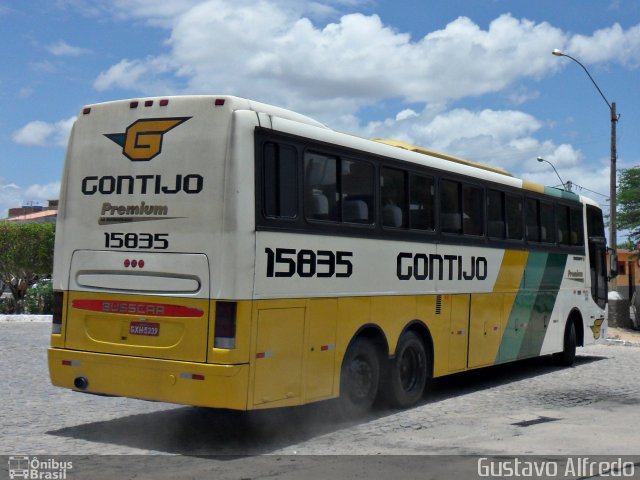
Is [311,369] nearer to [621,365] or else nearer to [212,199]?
[212,199]

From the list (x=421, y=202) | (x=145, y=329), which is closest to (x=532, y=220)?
(x=421, y=202)

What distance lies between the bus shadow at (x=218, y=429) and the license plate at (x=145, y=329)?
42.9 inches

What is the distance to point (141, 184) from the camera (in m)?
8.62

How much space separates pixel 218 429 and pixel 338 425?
1367mm

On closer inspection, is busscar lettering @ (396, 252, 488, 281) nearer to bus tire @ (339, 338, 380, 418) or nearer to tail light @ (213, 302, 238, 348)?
bus tire @ (339, 338, 380, 418)

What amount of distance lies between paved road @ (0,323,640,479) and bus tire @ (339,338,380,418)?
220mm

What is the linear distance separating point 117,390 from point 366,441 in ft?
8.41

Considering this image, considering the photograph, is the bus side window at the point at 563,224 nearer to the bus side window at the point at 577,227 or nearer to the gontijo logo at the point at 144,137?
the bus side window at the point at 577,227

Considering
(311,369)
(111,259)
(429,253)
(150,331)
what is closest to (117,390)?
(150,331)

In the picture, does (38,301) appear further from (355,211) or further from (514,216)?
(355,211)

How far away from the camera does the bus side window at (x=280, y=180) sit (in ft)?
27.6

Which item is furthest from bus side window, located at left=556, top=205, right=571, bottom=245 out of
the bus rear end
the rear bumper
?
the rear bumper

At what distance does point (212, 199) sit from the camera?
26.8ft

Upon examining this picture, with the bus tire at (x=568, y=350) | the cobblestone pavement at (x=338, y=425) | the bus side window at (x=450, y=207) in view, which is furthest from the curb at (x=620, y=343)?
the bus side window at (x=450, y=207)
